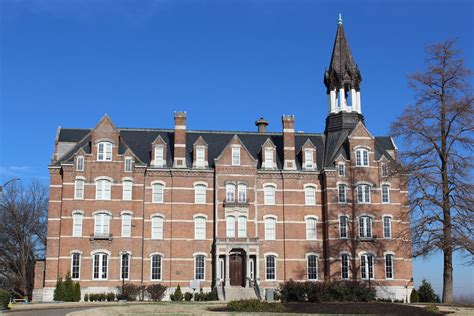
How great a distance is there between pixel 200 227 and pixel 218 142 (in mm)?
9024

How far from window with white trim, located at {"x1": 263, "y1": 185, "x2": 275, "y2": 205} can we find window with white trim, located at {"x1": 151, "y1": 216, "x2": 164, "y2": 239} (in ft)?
30.5

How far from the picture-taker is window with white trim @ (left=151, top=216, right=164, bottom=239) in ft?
178

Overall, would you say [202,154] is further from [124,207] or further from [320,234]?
[320,234]

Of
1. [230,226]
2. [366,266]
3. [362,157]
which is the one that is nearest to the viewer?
[366,266]

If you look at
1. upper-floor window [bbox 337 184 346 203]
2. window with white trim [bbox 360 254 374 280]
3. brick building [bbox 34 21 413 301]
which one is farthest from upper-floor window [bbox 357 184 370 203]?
window with white trim [bbox 360 254 374 280]

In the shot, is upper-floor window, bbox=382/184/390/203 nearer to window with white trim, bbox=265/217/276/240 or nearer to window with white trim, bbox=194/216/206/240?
window with white trim, bbox=265/217/276/240

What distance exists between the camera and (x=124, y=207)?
53719 mm

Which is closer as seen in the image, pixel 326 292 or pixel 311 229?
pixel 326 292

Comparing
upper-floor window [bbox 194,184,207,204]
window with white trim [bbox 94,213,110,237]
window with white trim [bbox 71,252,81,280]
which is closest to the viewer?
window with white trim [bbox 71,252,81,280]

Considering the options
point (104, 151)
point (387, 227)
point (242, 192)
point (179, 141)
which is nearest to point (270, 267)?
point (242, 192)

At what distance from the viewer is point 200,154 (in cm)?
5622

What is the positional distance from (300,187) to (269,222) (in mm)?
4253

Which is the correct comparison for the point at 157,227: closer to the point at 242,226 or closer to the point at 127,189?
the point at 127,189

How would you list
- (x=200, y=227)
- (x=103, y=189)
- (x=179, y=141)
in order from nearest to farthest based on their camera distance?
1. (x=103, y=189)
2. (x=200, y=227)
3. (x=179, y=141)
